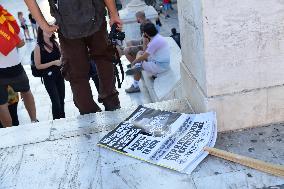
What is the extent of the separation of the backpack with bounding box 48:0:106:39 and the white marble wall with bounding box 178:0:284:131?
2.68ft

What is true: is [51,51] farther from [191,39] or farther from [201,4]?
[201,4]

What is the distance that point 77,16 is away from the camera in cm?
350

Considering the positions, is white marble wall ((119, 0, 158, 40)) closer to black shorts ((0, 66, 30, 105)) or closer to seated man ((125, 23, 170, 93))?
seated man ((125, 23, 170, 93))

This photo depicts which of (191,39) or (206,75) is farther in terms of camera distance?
(191,39)

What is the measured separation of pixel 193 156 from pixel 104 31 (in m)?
1.53

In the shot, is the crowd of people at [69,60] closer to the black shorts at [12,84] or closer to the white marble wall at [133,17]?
the black shorts at [12,84]

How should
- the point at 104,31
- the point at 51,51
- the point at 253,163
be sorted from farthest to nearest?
the point at 51,51
the point at 104,31
the point at 253,163

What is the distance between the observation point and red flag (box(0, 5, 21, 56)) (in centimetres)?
456

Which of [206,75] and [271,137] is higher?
[206,75]

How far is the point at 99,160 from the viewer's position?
291 cm

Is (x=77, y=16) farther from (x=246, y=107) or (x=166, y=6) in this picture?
(x=166, y=6)

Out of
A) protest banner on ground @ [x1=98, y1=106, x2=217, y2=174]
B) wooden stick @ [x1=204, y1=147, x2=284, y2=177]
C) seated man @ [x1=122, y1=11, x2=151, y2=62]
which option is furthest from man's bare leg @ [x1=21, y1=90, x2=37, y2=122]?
wooden stick @ [x1=204, y1=147, x2=284, y2=177]

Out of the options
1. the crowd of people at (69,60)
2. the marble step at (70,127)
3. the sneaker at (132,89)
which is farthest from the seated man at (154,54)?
the marble step at (70,127)

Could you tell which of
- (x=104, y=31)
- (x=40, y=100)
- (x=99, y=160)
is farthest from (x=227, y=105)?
(x=40, y=100)
